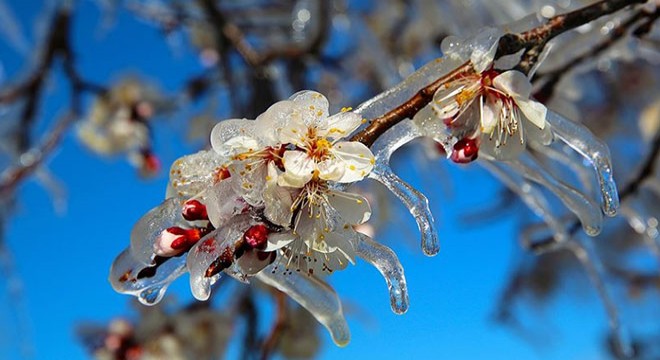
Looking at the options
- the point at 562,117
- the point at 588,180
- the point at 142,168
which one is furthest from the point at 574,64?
the point at 142,168

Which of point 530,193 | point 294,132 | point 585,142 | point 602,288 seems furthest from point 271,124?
point 602,288

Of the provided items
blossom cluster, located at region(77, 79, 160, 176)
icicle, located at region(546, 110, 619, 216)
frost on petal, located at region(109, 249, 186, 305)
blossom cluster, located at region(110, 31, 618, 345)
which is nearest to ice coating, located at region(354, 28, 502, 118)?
blossom cluster, located at region(110, 31, 618, 345)

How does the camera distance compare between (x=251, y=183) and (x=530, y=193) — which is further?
(x=530, y=193)

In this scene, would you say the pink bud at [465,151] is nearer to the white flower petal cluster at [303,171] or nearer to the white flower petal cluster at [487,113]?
the white flower petal cluster at [487,113]

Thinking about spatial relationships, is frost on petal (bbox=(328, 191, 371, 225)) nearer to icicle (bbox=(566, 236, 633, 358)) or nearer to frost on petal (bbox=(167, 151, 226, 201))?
frost on petal (bbox=(167, 151, 226, 201))

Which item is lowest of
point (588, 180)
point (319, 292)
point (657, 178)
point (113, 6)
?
point (657, 178)

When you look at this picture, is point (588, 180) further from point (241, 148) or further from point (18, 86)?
point (18, 86)

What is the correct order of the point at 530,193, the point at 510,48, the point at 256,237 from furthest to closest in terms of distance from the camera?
the point at 530,193 → the point at 510,48 → the point at 256,237

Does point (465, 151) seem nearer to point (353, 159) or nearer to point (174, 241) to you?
point (353, 159)
